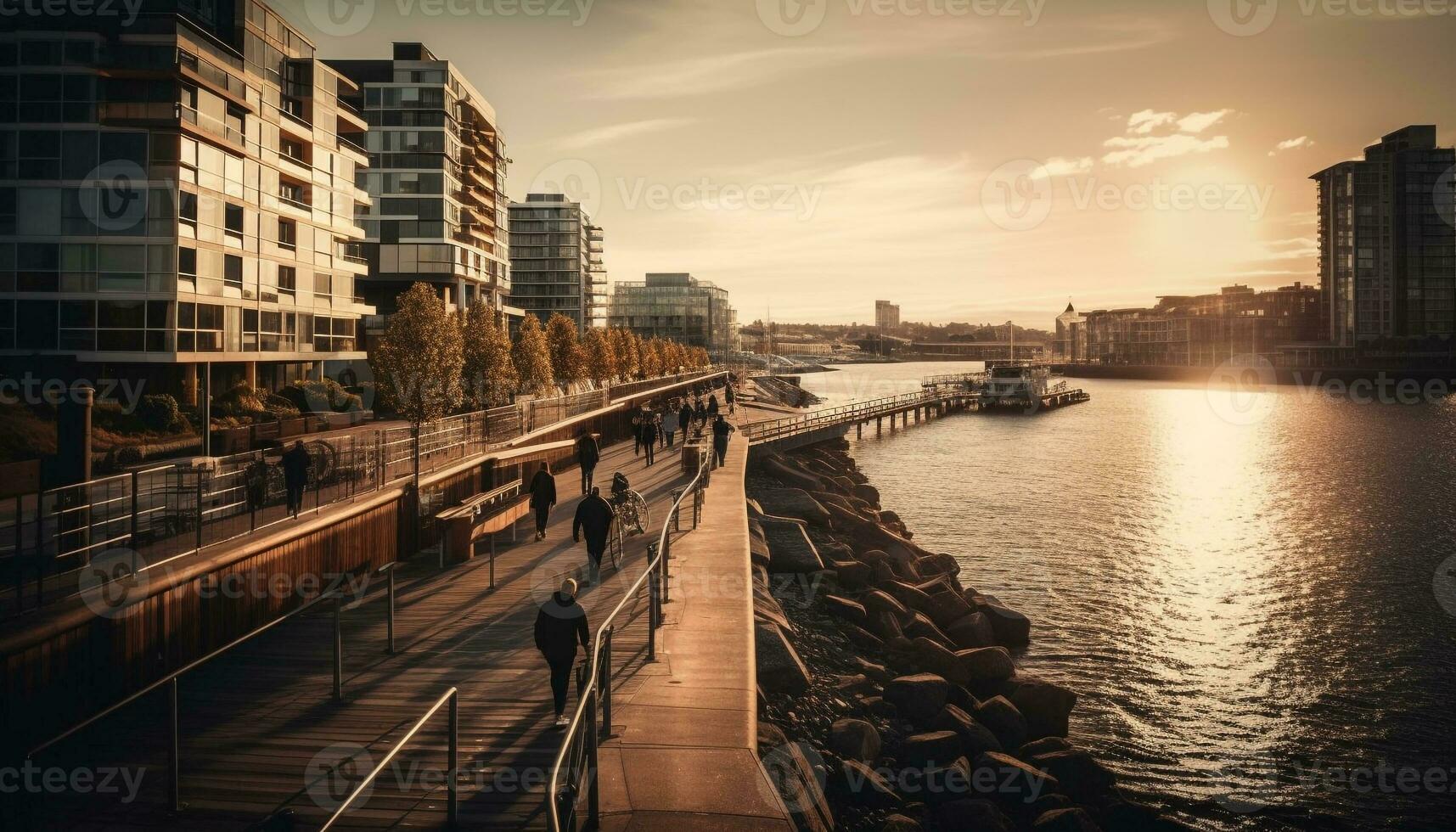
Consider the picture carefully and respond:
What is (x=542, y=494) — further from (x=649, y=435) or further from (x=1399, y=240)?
(x=1399, y=240)

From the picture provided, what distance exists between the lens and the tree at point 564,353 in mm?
52906

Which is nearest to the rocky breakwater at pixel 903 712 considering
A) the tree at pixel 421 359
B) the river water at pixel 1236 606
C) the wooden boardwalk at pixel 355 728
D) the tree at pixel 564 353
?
the river water at pixel 1236 606

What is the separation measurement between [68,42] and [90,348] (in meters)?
12.2

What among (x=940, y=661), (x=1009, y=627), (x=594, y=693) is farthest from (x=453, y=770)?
(x=1009, y=627)

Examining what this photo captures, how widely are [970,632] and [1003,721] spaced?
214 inches

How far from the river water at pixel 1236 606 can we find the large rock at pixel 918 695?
400 cm

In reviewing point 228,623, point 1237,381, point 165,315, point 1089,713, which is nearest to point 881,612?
point 1089,713

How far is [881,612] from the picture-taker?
61.6 feet

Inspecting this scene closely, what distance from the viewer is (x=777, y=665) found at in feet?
40.2

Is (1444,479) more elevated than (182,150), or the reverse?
(182,150)

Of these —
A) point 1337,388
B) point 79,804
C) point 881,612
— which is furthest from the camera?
point 1337,388

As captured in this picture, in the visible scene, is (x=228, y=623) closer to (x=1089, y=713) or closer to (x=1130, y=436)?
(x=1089, y=713)

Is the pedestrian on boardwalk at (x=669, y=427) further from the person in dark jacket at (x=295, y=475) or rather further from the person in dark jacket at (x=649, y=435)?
the person in dark jacket at (x=295, y=475)

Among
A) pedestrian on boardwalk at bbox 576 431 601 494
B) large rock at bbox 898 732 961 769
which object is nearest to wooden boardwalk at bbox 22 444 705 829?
large rock at bbox 898 732 961 769
